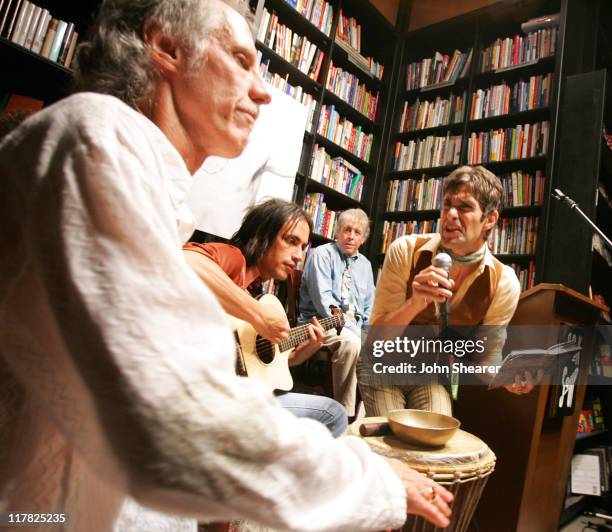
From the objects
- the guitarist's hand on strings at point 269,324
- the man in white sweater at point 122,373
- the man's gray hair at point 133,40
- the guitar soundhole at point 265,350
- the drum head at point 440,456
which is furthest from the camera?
the guitar soundhole at point 265,350

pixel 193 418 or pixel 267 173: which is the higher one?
pixel 267 173

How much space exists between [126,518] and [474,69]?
416cm

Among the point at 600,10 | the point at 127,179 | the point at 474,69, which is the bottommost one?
the point at 127,179

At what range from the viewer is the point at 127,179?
32cm

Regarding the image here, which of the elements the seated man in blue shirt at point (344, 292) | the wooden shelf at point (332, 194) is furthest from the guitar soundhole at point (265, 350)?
the wooden shelf at point (332, 194)

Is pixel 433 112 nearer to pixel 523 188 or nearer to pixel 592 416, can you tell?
pixel 523 188

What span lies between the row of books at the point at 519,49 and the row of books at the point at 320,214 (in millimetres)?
1971

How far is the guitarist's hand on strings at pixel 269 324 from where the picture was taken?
168 centimetres

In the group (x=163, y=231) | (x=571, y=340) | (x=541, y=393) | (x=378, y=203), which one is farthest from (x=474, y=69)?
(x=163, y=231)

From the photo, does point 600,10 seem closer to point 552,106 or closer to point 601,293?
point 552,106

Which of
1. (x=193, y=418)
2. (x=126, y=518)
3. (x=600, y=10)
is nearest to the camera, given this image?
→ (x=193, y=418)

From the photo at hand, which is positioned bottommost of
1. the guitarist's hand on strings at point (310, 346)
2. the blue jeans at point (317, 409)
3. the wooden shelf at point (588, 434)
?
Answer: the wooden shelf at point (588, 434)

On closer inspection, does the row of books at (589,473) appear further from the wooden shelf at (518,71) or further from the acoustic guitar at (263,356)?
the wooden shelf at (518,71)

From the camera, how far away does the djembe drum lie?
0.88m
